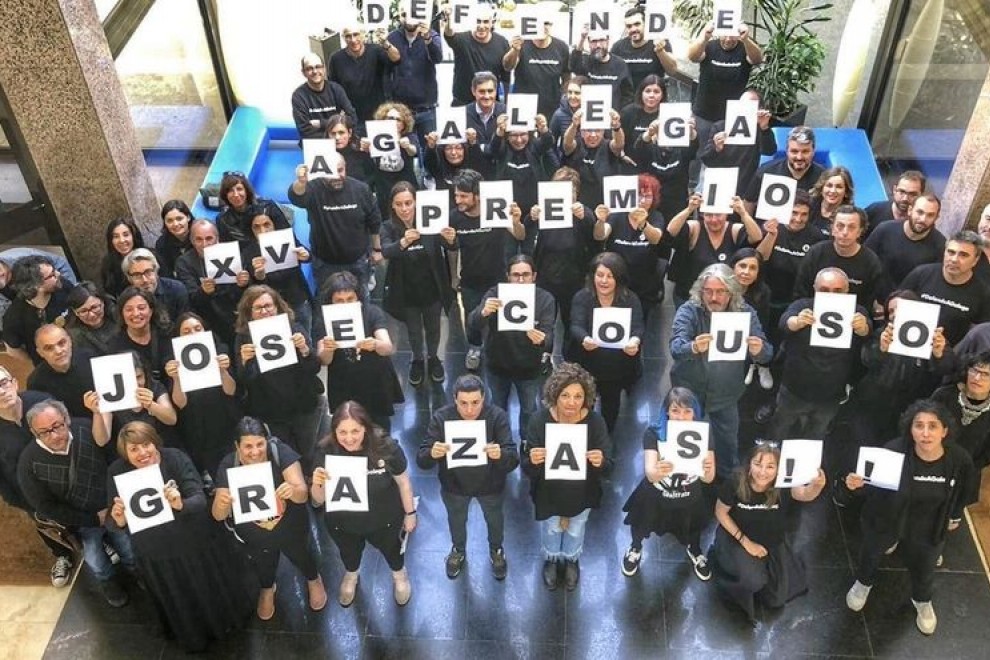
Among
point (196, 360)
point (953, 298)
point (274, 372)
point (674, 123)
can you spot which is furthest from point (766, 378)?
point (196, 360)

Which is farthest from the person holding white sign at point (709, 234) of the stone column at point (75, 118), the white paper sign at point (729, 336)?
the stone column at point (75, 118)

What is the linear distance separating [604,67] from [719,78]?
0.97 m

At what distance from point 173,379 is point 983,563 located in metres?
4.76

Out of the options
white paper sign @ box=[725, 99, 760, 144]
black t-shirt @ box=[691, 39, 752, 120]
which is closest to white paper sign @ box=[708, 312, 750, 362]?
white paper sign @ box=[725, 99, 760, 144]

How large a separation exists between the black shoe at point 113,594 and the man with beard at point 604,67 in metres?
4.82

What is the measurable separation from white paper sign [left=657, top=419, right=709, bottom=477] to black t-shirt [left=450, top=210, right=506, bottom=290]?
6.17 feet

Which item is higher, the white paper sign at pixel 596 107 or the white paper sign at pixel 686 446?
the white paper sign at pixel 596 107

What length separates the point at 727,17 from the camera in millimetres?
7277

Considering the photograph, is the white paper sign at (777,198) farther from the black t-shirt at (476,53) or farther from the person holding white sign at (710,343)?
the black t-shirt at (476,53)

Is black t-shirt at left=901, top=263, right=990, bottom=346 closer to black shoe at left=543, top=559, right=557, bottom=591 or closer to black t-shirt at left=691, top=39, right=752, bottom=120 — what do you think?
black shoe at left=543, top=559, right=557, bottom=591

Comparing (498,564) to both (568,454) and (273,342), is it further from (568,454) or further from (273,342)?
(273,342)

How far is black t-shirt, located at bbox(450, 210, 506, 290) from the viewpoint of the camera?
241 inches

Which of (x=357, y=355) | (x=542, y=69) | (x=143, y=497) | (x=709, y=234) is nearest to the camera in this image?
(x=143, y=497)

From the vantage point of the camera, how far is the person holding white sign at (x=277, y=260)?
19.9 feet
